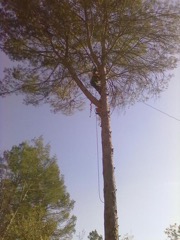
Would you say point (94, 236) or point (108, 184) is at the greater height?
point (94, 236)

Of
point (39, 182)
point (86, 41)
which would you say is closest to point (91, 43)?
point (86, 41)

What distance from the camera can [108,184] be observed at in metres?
6.86

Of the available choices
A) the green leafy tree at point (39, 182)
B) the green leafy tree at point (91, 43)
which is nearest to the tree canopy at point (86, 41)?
the green leafy tree at point (91, 43)

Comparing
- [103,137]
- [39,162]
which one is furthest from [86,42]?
[39,162]

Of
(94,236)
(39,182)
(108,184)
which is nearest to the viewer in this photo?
(108,184)

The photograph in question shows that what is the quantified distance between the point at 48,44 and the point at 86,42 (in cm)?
102

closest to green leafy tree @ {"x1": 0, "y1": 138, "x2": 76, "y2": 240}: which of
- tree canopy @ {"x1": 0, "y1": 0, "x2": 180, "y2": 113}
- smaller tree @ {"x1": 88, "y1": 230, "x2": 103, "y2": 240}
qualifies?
tree canopy @ {"x1": 0, "y1": 0, "x2": 180, "y2": 113}

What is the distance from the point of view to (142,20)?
8414mm

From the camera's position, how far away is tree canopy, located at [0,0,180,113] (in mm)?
8164

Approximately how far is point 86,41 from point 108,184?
3.80 m

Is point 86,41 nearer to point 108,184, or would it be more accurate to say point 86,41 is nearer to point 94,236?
point 108,184

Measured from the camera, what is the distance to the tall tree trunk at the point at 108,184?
6.42 metres

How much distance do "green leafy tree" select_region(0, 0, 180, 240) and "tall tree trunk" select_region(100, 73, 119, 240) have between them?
0.02 metres

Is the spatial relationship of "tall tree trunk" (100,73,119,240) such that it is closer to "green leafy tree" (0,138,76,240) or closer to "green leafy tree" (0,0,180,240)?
"green leafy tree" (0,0,180,240)
